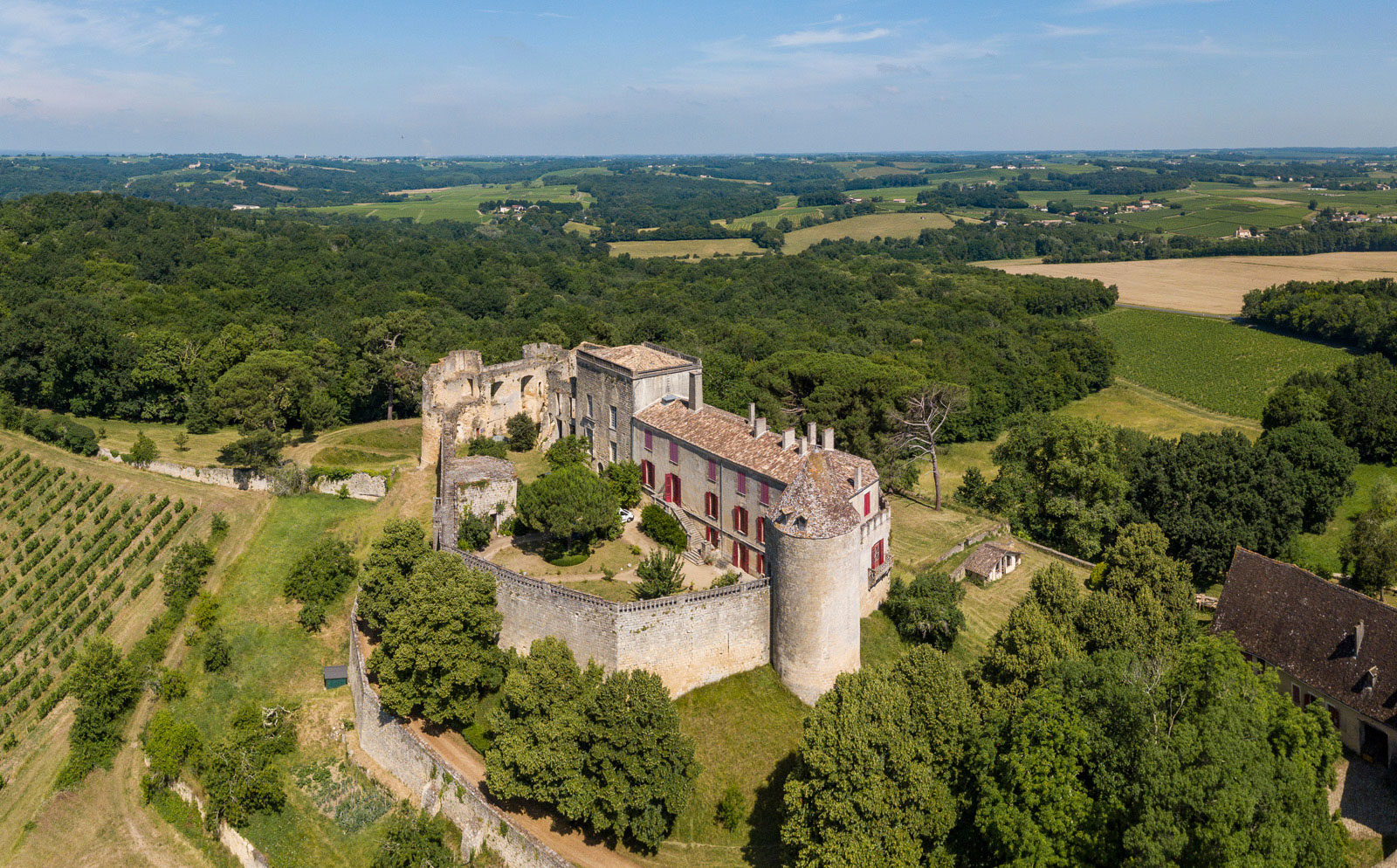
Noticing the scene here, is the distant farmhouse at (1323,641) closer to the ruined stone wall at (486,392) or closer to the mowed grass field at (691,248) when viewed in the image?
the ruined stone wall at (486,392)

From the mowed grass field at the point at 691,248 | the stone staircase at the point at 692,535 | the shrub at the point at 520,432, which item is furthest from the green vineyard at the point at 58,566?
the mowed grass field at the point at 691,248

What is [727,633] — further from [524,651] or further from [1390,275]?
[1390,275]

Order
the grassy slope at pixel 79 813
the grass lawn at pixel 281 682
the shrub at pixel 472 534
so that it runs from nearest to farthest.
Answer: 1. the grass lawn at pixel 281 682
2. the grassy slope at pixel 79 813
3. the shrub at pixel 472 534

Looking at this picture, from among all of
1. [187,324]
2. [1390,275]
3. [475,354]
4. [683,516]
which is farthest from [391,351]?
[1390,275]

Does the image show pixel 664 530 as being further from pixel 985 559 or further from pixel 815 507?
pixel 985 559

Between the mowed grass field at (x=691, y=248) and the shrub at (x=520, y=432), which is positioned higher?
the mowed grass field at (x=691, y=248)

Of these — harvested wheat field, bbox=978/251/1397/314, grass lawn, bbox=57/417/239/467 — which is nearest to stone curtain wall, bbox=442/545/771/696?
grass lawn, bbox=57/417/239/467

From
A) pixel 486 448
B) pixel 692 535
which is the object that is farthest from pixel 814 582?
pixel 486 448
